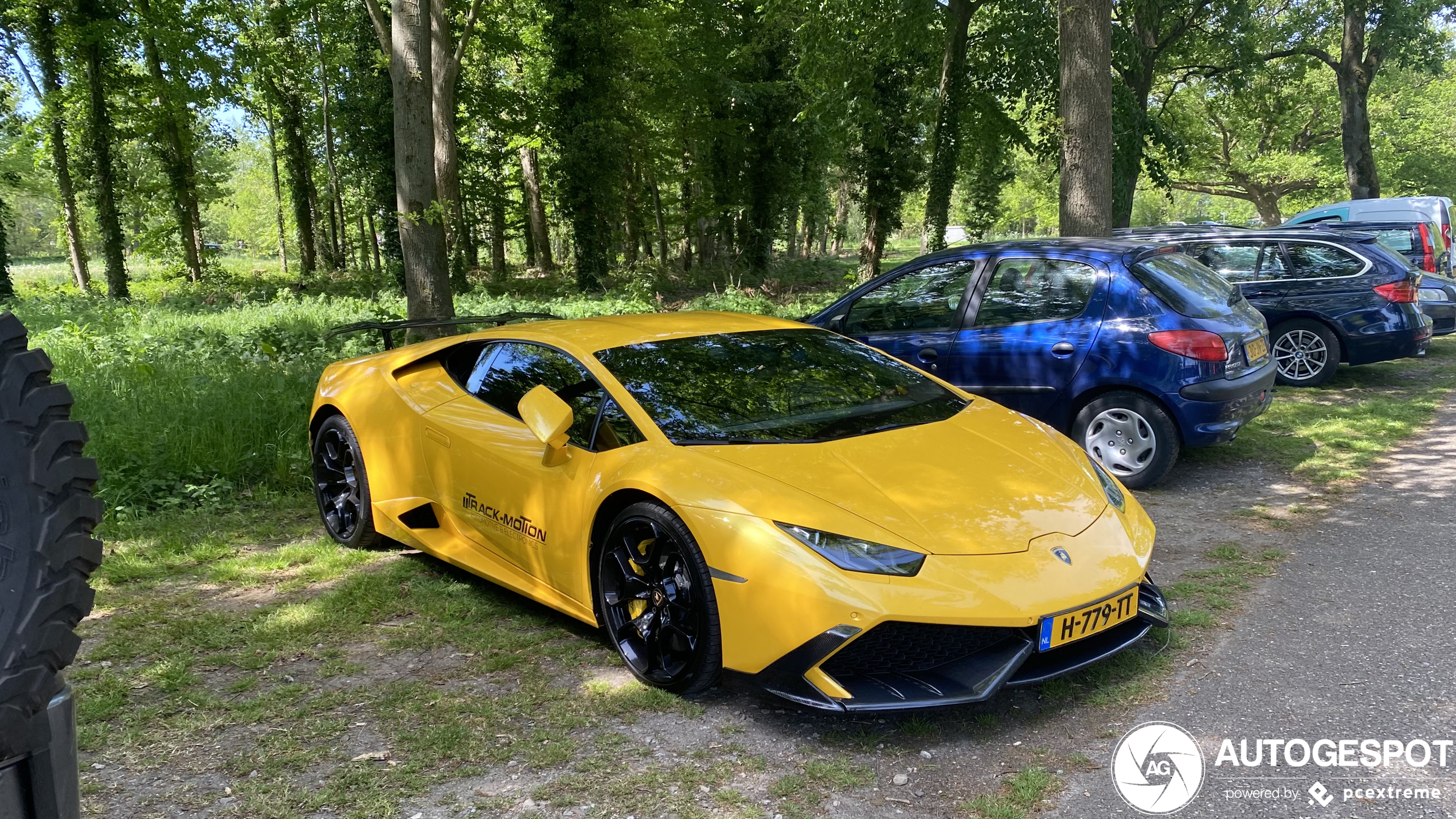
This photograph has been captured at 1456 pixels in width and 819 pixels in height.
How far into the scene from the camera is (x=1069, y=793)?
2865mm

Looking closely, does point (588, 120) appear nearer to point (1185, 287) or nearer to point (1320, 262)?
point (1320, 262)

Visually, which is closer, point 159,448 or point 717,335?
point 717,335

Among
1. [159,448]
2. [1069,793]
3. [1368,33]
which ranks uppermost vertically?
[1368,33]

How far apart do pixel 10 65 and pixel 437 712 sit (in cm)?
2630

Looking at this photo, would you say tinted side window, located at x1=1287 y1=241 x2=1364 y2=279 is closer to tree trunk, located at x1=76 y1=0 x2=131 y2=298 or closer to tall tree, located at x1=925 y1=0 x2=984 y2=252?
tall tree, located at x1=925 y1=0 x2=984 y2=252

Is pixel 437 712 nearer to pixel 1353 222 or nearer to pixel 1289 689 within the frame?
pixel 1289 689

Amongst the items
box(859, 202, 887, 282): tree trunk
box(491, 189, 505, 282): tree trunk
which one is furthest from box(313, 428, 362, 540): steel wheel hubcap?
box(491, 189, 505, 282): tree trunk

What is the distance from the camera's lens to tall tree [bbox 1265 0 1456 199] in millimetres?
20594

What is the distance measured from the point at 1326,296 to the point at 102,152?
81.1ft

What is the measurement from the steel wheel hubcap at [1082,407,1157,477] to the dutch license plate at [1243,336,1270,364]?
32.9 inches

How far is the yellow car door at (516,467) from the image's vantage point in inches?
153

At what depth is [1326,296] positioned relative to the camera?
961 centimetres

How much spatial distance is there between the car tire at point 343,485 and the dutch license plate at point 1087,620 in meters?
3.58

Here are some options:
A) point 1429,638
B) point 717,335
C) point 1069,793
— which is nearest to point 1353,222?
point 1429,638
